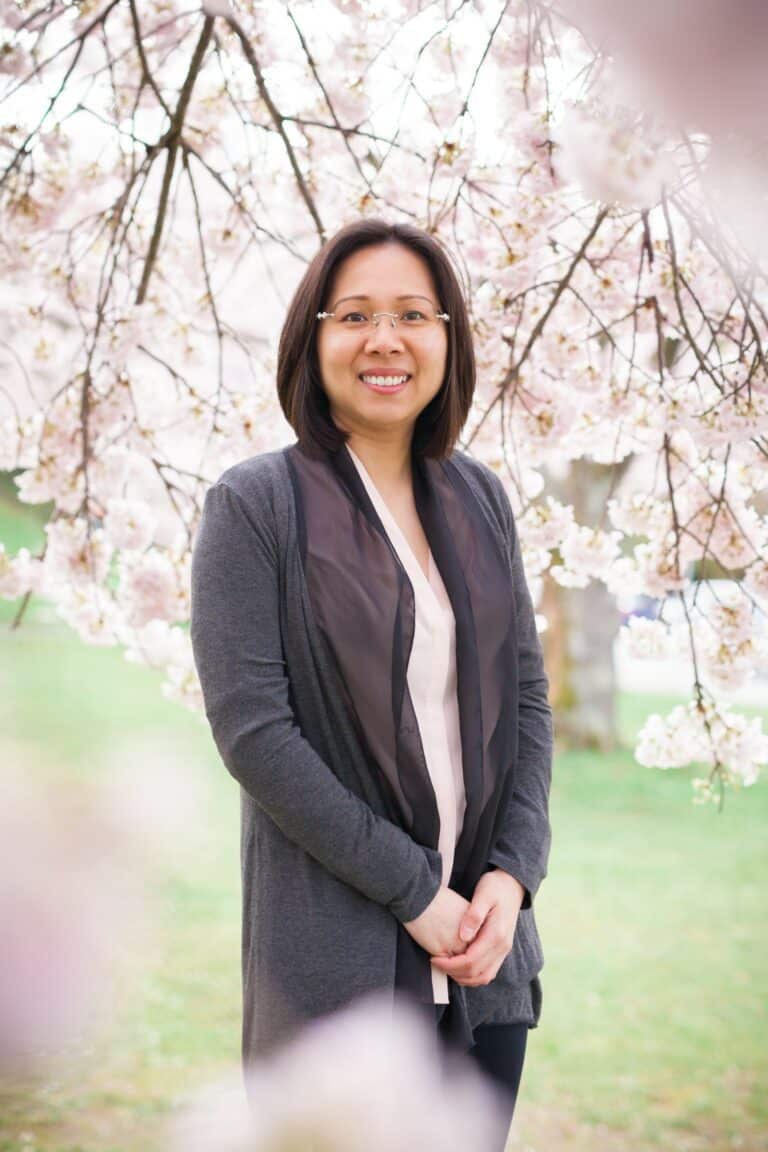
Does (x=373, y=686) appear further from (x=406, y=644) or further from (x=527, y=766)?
(x=527, y=766)

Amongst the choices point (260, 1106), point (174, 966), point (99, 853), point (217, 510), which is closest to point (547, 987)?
point (174, 966)

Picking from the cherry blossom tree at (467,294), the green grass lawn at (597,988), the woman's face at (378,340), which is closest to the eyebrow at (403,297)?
the woman's face at (378,340)

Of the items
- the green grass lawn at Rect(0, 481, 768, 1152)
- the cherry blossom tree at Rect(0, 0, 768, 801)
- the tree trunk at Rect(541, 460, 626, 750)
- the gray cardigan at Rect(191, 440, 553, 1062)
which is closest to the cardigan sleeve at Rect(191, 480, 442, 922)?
the gray cardigan at Rect(191, 440, 553, 1062)

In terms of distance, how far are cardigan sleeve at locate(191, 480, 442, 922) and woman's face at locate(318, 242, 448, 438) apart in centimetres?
19

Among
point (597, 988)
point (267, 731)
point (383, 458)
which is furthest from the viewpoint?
point (597, 988)

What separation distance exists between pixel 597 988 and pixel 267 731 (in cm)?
355

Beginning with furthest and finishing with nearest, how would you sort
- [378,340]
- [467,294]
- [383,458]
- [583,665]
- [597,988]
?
[583,665] → [597,988] → [467,294] → [383,458] → [378,340]

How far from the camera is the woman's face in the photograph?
4.18 feet

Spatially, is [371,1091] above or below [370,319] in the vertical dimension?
below

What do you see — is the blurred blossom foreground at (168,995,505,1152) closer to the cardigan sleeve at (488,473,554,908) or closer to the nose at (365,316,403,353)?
the cardigan sleeve at (488,473,554,908)

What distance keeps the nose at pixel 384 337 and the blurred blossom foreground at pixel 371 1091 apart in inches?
26.6

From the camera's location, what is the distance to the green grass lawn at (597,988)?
3.16 metres

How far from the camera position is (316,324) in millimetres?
1300

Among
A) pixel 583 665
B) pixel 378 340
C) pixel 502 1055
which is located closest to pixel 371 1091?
pixel 502 1055
